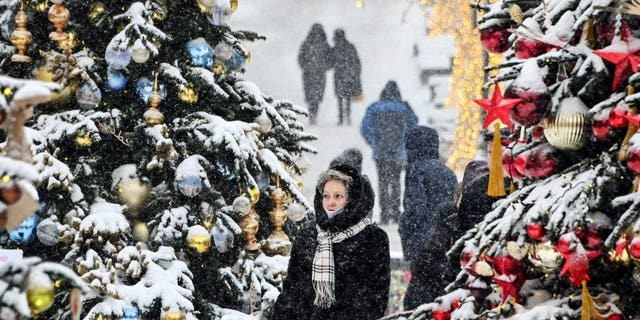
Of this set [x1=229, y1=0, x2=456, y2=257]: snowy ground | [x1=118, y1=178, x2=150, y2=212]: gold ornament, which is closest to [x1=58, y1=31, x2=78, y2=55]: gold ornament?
[x1=118, y1=178, x2=150, y2=212]: gold ornament

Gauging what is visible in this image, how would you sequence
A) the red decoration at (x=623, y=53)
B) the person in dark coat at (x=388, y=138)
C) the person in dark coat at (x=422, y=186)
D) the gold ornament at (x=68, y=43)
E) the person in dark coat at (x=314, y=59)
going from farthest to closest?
the person in dark coat at (x=314, y=59), the person in dark coat at (x=388, y=138), the person in dark coat at (x=422, y=186), the gold ornament at (x=68, y=43), the red decoration at (x=623, y=53)

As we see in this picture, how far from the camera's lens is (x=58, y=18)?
16.9 feet

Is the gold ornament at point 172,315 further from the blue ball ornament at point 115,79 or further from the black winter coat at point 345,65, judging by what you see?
the black winter coat at point 345,65

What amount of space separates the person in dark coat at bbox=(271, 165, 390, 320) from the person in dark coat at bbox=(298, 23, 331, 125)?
37.9 ft

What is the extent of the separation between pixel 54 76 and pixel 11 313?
3.92m

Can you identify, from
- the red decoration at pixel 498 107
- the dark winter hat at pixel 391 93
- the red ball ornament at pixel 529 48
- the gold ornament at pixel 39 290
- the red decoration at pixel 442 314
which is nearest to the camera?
the gold ornament at pixel 39 290

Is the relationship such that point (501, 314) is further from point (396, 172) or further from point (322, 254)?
point (396, 172)

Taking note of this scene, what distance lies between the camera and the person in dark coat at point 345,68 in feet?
54.5

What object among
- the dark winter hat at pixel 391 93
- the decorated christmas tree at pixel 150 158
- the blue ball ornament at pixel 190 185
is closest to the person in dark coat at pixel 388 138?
the dark winter hat at pixel 391 93

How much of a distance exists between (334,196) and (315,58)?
11.7 m

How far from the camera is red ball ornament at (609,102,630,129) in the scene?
105 inches

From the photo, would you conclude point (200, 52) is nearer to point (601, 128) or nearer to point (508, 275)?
point (508, 275)

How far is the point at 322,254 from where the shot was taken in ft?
16.4

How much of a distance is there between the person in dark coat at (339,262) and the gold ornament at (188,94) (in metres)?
0.86
